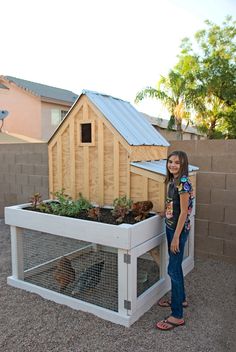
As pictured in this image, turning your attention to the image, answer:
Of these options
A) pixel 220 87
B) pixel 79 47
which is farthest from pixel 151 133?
pixel 220 87

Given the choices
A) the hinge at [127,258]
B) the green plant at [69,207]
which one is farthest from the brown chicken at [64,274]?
the hinge at [127,258]

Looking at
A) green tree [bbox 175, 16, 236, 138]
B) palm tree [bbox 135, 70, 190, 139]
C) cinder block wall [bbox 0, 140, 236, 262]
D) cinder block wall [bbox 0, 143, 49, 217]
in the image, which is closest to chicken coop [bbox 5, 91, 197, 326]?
cinder block wall [bbox 0, 140, 236, 262]

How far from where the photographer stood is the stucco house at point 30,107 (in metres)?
14.2

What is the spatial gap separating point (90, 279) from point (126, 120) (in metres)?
1.75

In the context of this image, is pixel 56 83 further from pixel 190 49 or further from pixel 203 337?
pixel 203 337

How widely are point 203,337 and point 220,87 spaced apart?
16493mm

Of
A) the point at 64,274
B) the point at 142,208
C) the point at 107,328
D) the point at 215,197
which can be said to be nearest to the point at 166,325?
the point at 107,328

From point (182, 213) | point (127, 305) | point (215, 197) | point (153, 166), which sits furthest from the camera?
point (215, 197)

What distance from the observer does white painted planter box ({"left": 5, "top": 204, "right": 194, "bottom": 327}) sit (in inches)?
97.9

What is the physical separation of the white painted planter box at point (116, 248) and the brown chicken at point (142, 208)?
0.36ft

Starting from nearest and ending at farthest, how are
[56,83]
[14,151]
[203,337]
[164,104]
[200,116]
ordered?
[203,337] < [14,151] < [164,104] < [200,116] < [56,83]

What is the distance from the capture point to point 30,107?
14391 millimetres

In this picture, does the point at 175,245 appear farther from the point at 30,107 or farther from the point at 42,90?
the point at 42,90

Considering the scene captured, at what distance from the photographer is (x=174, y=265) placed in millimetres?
2508
